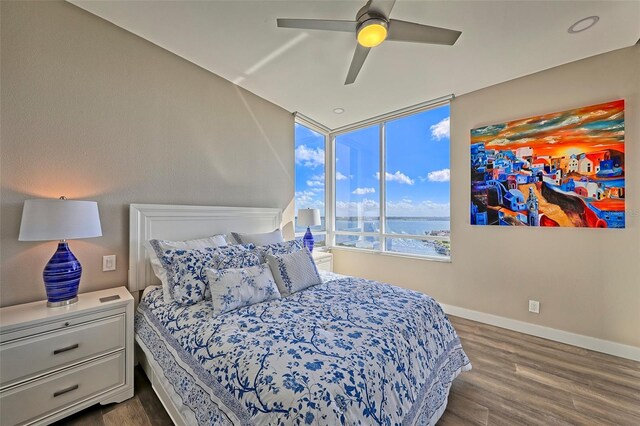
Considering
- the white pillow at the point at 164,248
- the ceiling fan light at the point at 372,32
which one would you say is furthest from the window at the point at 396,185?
the white pillow at the point at 164,248

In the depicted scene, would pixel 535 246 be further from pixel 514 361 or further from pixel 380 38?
pixel 380 38

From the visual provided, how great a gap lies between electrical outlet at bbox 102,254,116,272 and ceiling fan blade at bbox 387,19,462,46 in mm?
2689

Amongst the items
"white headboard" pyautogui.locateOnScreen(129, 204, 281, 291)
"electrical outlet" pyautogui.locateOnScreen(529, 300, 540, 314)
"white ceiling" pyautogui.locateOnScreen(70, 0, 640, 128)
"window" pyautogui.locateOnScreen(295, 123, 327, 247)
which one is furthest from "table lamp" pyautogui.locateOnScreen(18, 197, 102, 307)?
"electrical outlet" pyautogui.locateOnScreen(529, 300, 540, 314)

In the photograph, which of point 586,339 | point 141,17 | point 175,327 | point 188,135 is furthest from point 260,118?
point 586,339

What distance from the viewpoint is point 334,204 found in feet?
14.8

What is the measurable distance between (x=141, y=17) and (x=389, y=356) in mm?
2945

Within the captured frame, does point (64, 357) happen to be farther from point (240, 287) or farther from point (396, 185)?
point (396, 185)

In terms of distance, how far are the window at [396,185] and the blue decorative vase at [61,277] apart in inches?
135

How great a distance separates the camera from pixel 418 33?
168 centimetres

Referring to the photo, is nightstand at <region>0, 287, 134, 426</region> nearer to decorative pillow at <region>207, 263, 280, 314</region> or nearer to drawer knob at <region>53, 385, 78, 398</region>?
drawer knob at <region>53, 385, 78, 398</region>

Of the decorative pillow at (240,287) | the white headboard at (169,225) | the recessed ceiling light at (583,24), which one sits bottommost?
the decorative pillow at (240,287)

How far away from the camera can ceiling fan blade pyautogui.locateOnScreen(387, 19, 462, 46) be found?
1601 mm

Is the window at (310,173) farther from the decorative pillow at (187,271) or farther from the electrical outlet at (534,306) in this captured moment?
the electrical outlet at (534,306)

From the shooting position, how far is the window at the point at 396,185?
3393 mm
